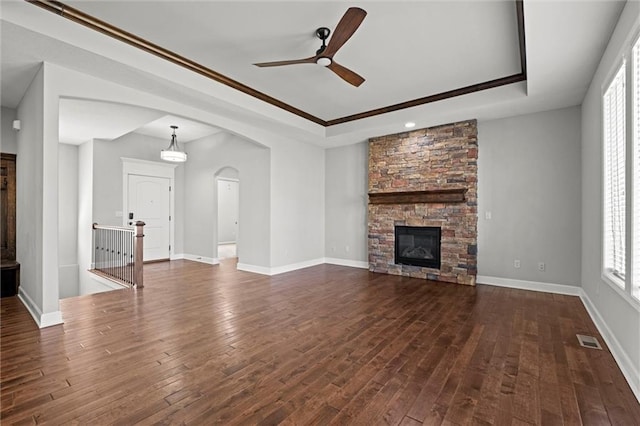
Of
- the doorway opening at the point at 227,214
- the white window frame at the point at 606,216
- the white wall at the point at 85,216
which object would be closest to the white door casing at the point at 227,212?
the doorway opening at the point at 227,214

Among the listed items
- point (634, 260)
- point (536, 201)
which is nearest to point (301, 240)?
point (536, 201)

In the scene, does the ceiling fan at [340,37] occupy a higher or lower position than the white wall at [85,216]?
higher

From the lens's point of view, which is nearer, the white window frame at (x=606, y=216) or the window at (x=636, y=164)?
the window at (x=636, y=164)

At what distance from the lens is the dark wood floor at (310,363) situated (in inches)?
74.1

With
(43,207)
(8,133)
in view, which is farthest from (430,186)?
(8,133)

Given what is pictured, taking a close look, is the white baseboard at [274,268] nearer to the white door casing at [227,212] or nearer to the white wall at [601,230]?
the white wall at [601,230]

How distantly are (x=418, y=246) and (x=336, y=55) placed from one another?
3.80m

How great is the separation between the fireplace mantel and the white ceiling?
1.32 m

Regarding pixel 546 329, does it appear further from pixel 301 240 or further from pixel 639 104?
pixel 301 240

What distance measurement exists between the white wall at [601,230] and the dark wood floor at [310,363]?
219 mm

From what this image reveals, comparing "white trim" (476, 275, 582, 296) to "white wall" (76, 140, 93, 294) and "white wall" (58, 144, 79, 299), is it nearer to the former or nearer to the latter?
"white wall" (76, 140, 93, 294)

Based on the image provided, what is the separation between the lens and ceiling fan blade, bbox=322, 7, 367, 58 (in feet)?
8.03

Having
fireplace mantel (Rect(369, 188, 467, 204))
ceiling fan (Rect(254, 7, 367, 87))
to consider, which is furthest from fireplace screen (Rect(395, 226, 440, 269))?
ceiling fan (Rect(254, 7, 367, 87))

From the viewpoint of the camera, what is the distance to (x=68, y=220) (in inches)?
274
